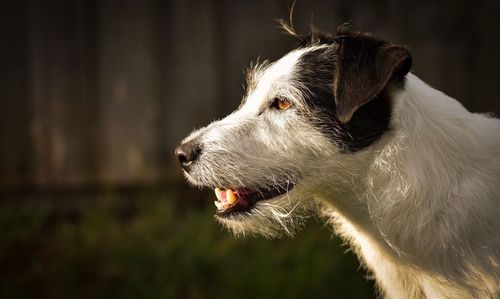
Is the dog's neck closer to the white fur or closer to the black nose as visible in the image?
the white fur

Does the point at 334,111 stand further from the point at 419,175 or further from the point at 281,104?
the point at 419,175

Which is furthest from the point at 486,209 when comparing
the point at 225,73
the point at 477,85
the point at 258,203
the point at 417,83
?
the point at 225,73

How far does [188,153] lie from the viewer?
2861mm

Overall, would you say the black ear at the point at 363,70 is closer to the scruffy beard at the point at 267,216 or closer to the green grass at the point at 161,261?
the scruffy beard at the point at 267,216

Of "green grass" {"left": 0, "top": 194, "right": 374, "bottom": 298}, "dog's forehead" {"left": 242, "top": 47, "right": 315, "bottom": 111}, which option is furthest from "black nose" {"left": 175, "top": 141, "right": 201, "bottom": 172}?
"green grass" {"left": 0, "top": 194, "right": 374, "bottom": 298}

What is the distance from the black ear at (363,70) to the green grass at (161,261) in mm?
2085

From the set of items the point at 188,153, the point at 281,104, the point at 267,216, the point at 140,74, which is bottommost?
the point at 140,74

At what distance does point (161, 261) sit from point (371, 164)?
82.7 inches

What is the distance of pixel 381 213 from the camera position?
107 inches

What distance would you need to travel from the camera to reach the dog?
261 cm

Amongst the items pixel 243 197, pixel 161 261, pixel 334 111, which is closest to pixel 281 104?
pixel 334 111

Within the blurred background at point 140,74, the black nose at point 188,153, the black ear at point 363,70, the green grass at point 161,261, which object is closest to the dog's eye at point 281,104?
the black ear at point 363,70

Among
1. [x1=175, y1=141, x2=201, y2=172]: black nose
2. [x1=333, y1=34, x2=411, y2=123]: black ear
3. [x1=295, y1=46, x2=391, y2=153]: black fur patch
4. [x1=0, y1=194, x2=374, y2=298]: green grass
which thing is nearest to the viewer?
[x1=333, y1=34, x2=411, y2=123]: black ear

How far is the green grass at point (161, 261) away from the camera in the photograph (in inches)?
167
